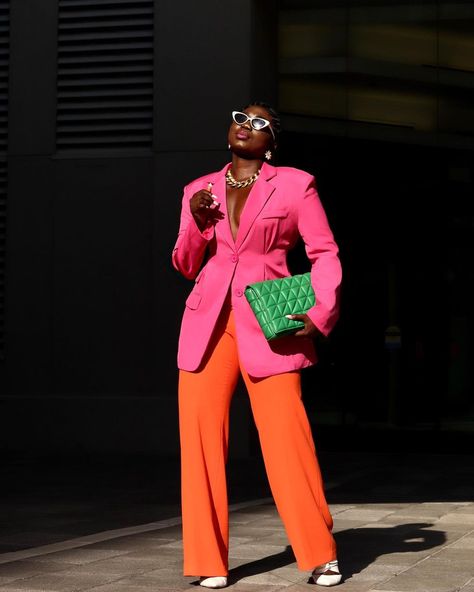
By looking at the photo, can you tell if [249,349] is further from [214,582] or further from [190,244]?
[214,582]

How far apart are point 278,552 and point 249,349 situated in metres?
1.45

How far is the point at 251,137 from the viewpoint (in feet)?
18.2

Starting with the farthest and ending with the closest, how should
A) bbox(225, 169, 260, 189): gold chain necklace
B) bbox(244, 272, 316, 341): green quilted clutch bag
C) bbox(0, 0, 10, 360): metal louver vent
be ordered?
bbox(0, 0, 10, 360): metal louver vent
bbox(225, 169, 260, 189): gold chain necklace
bbox(244, 272, 316, 341): green quilted clutch bag

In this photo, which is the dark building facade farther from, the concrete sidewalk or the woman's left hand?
the woman's left hand

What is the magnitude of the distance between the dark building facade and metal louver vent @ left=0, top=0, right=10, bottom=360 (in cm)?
12

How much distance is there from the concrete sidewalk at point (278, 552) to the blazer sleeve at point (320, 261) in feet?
3.72

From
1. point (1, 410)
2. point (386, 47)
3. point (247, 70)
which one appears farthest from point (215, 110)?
point (1, 410)

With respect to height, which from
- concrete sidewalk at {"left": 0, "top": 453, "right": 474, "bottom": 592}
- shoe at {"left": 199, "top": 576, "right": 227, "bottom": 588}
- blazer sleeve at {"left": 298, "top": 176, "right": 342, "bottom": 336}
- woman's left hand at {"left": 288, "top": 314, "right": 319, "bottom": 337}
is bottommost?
concrete sidewalk at {"left": 0, "top": 453, "right": 474, "bottom": 592}

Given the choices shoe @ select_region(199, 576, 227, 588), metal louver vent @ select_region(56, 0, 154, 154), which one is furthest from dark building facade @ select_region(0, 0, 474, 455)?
shoe @ select_region(199, 576, 227, 588)

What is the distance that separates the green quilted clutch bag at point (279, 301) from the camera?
5.27 meters

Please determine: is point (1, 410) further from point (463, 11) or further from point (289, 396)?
point (289, 396)

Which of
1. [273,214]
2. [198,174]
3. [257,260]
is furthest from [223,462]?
[198,174]

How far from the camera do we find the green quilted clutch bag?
527cm

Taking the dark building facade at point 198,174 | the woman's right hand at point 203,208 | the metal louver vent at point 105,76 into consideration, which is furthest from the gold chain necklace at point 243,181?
the metal louver vent at point 105,76
